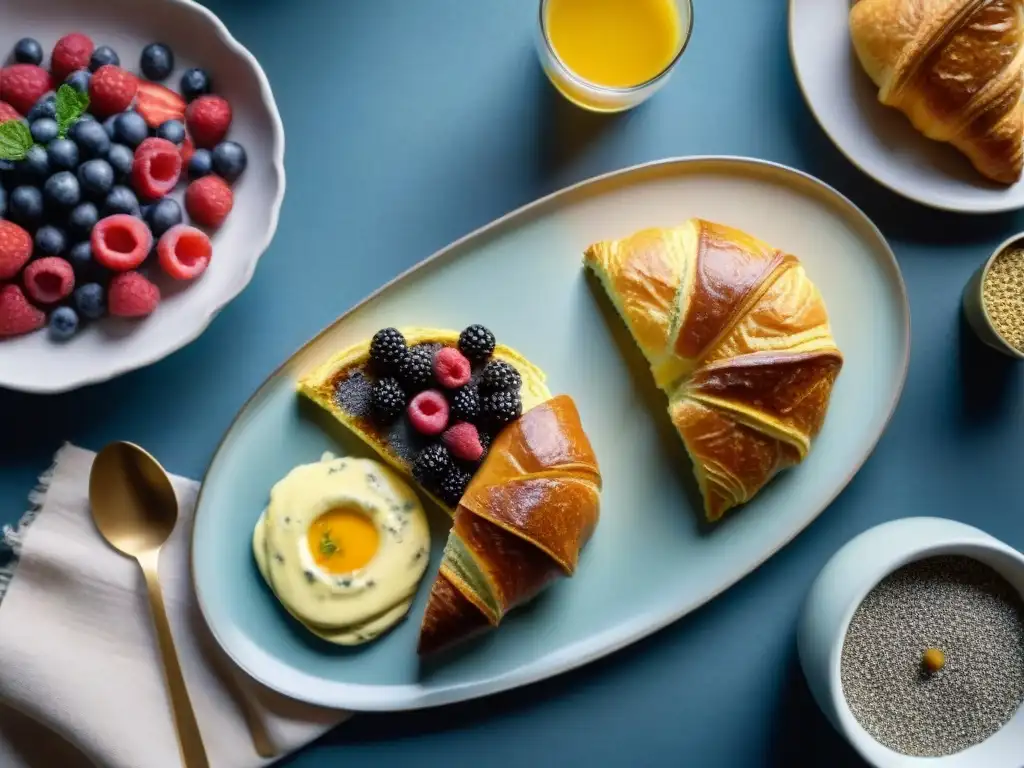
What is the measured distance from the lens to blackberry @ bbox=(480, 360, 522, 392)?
77.7 inches

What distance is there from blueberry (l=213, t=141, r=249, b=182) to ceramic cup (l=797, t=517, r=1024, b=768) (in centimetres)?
160

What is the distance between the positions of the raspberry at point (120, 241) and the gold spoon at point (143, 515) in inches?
16.2

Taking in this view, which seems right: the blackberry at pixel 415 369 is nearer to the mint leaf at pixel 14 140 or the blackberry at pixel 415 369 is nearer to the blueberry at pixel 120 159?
the blueberry at pixel 120 159

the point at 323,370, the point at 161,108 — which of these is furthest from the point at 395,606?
the point at 161,108

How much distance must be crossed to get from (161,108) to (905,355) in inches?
71.9

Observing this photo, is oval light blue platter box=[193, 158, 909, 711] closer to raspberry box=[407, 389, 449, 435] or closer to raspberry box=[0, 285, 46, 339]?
raspberry box=[407, 389, 449, 435]

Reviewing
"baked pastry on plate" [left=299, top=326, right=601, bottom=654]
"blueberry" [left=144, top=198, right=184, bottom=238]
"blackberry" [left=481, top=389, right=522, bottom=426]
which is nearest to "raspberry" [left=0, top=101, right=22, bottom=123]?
"blueberry" [left=144, top=198, right=184, bottom=238]

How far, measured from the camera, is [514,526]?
1.91 metres

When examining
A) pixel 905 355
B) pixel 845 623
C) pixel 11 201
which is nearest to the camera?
pixel 845 623

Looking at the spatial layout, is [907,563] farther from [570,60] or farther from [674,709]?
[570,60]

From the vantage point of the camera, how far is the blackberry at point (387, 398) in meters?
1.97

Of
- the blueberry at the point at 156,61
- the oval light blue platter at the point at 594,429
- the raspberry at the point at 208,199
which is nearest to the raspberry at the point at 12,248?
A: the raspberry at the point at 208,199

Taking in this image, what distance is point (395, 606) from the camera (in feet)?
6.64

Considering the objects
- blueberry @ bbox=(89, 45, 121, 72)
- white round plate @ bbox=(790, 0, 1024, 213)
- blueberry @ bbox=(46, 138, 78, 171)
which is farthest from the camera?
white round plate @ bbox=(790, 0, 1024, 213)
